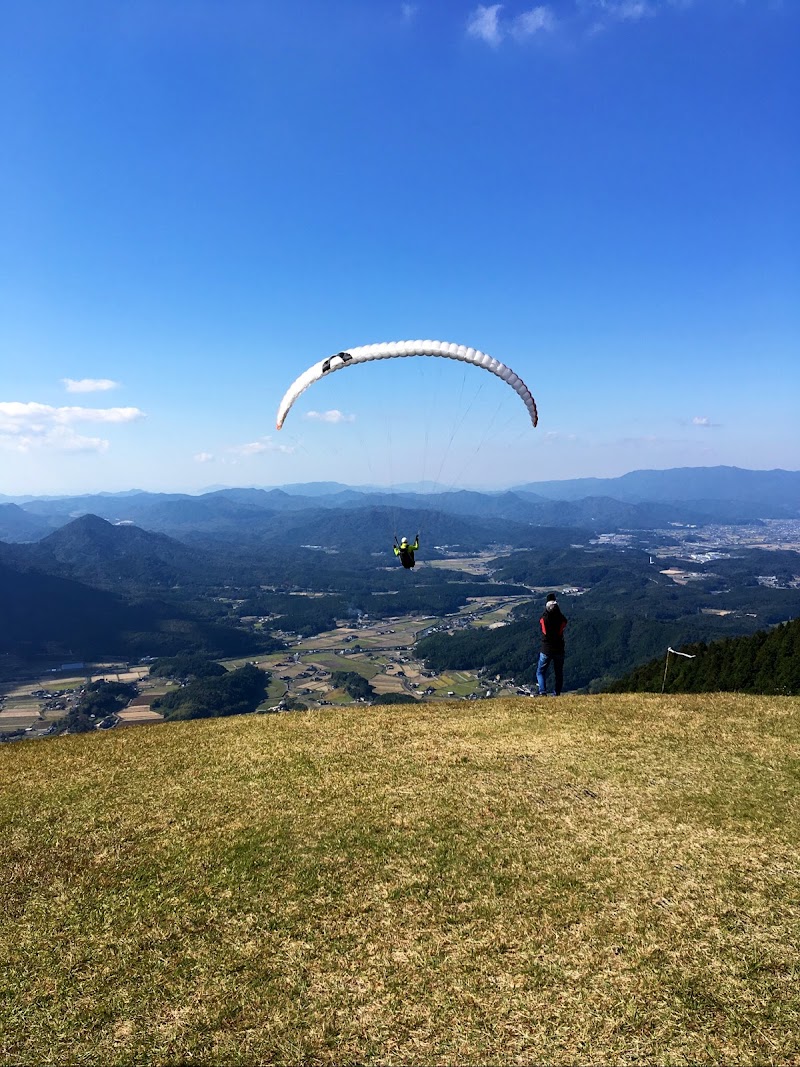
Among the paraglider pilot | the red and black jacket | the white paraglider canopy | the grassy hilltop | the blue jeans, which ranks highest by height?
the white paraglider canopy

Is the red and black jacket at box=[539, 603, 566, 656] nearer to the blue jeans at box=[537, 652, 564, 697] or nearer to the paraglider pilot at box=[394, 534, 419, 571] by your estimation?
the blue jeans at box=[537, 652, 564, 697]

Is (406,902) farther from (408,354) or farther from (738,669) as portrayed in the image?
(738,669)

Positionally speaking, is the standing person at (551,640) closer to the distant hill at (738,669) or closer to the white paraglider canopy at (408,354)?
the white paraglider canopy at (408,354)

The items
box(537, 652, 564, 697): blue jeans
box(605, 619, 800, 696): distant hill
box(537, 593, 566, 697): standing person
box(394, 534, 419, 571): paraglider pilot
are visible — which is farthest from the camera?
box(605, 619, 800, 696): distant hill

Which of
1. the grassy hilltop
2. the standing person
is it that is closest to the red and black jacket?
the standing person

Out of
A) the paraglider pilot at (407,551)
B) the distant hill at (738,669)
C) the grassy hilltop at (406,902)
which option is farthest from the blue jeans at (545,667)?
the distant hill at (738,669)

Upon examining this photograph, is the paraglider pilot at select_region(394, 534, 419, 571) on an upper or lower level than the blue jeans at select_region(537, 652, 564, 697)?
upper

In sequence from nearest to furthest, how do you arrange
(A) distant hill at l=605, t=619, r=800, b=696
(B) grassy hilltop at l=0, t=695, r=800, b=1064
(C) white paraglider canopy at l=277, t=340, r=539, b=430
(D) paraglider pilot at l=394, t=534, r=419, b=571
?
(B) grassy hilltop at l=0, t=695, r=800, b=1064 → (C) white paraglider canopy at l=277, t=340, r=539, b=430 → (D) paraglider pilot at l=394, t=534, r=419, b=571 → (A) distant hill at l=605, t=619, r=800, b=696

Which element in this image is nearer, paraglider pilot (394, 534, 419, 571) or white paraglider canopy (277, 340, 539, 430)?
white paraglider canopy (277, 340, 539, 430)

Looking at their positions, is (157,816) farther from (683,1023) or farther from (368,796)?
(683,1023)
